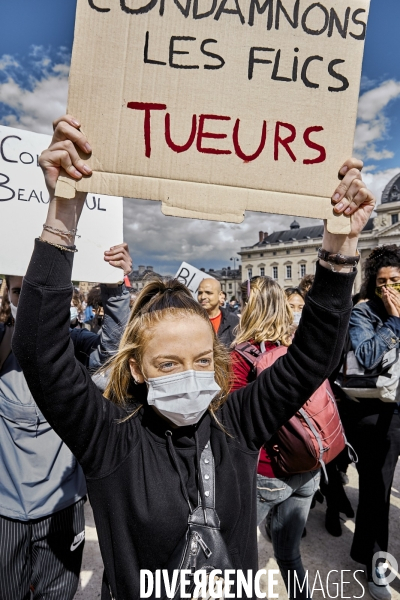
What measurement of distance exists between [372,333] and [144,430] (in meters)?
1.91

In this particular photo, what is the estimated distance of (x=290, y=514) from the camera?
230 centimetres

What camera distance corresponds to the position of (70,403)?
1125mm

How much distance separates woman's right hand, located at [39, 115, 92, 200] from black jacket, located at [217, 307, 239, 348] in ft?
11.2

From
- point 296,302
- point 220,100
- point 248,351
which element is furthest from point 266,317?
point 296,302

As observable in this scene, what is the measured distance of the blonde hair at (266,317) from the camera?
2465 millimetres

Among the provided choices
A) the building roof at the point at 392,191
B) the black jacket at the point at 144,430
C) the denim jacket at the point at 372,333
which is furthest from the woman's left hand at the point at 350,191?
the building roof at the point at 392,191

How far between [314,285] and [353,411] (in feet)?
6.30

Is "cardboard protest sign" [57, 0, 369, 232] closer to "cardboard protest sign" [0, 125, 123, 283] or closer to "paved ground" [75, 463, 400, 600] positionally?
"cardboard protest sign" [0, 125, 123, 283]

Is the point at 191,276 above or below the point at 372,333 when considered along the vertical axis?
above

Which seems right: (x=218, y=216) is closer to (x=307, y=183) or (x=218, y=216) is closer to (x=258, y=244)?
(x=307, y=183)

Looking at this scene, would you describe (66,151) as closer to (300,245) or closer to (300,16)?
(300,16)

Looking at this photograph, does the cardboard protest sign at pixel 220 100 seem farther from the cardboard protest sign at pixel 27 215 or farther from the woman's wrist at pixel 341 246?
the cardboard protest sign at pixel 27 215

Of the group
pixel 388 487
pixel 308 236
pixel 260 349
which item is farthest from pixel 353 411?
pixel 308 236

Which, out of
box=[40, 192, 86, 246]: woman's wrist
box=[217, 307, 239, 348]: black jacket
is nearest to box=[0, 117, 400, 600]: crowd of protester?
box=[40, 192, 86, 246]: woman's wrist
